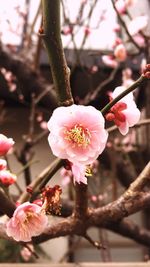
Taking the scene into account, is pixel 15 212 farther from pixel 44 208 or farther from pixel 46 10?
pixel 46 10

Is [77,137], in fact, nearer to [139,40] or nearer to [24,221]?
[24,221]

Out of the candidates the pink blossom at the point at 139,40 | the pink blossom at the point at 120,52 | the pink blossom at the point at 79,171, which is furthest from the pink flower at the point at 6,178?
the pink blossom at the point at 120,52

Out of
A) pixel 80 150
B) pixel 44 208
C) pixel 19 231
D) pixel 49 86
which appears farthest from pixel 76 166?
pixel 49 86

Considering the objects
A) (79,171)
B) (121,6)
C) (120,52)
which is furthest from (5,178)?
(120,52)

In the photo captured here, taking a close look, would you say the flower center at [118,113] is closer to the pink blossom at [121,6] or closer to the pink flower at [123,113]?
the pink flower at [123,113]

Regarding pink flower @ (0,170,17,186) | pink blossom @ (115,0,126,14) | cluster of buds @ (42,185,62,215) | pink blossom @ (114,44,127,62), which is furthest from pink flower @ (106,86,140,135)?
pink blossom @ (114,44,127,62)

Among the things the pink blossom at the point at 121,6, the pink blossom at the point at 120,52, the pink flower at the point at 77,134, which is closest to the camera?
the pink flower at the point at 77,134

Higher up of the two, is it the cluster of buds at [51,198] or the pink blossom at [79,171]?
the pink blossom at [79,171]
